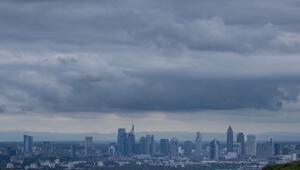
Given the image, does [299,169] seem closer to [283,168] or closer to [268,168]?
[283,168]

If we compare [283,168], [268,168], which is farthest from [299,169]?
[268,168]

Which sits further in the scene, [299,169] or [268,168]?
[268,168]

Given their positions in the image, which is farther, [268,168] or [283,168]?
[268,168]
